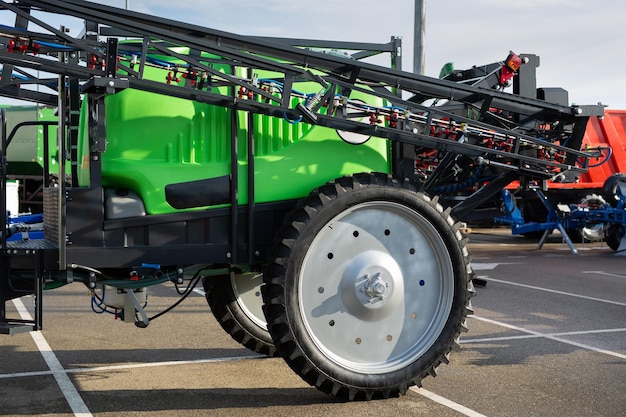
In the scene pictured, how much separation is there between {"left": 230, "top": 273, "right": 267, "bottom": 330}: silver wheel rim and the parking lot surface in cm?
34

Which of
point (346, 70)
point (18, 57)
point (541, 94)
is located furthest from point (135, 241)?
point (541, 94)

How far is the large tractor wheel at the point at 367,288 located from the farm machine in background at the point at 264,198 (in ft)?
0.03

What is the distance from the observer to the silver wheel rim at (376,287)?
205 inches

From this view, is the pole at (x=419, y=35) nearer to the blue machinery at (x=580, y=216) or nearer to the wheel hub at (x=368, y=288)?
the blue machinery at (x=580, y=216)

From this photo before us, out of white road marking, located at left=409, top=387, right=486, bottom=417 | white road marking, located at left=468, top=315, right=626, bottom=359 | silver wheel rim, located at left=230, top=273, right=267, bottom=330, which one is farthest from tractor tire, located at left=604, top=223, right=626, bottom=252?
white road marking, located at left=409, top=387, right=486, bottom=417

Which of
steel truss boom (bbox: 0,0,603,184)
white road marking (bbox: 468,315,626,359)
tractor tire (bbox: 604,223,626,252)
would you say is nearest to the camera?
steel truss boom (bbox: 0,0,603,184)

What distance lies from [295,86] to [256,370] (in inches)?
87.5

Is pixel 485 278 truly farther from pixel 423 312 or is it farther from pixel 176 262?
pixel 176 262

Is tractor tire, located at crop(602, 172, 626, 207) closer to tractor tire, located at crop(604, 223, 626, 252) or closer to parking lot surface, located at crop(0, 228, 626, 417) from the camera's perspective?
tractor tire, located at crop(604, 223, 626, 252)

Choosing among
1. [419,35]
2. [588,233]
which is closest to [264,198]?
[419,35]

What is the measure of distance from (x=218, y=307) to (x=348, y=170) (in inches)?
72.5

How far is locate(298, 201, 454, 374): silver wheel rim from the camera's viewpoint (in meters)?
5.21

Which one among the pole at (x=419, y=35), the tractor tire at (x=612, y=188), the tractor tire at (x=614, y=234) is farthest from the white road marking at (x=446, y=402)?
the tractor tire at (x=612, y=188)

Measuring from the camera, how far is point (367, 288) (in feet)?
17.3
